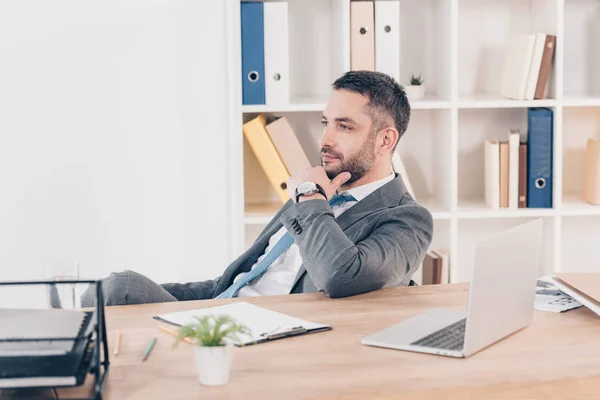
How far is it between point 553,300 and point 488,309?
1.29ft

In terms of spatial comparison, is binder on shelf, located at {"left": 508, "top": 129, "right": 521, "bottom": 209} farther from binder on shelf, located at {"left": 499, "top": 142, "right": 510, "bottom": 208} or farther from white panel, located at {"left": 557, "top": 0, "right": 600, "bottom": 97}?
white panel, located at {"left": 557, "top": 0, "right": 600, "bottom": 97}

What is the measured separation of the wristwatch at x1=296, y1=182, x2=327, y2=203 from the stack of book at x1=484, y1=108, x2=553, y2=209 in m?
1.25

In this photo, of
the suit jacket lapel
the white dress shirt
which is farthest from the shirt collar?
the suit jacket lapel

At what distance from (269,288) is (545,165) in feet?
4.35

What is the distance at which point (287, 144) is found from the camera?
3.26m

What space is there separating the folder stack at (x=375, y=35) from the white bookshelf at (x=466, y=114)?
Answer: 0.32 feet

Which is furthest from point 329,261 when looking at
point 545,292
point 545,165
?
point 545,165

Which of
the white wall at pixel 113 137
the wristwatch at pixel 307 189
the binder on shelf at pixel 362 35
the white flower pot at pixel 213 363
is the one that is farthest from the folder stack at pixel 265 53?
the white flower pot at pixel 213 363

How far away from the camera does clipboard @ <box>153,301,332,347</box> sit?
5.43 ft

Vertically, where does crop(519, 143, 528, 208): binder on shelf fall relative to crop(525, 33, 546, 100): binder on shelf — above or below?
below

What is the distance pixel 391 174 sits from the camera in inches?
101

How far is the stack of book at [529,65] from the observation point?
127 inches

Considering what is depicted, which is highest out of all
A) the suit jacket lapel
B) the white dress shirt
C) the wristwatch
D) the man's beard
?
the man's beard

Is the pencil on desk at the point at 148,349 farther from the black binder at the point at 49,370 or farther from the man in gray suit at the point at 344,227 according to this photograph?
the man in gray suit at the point at 344,227
